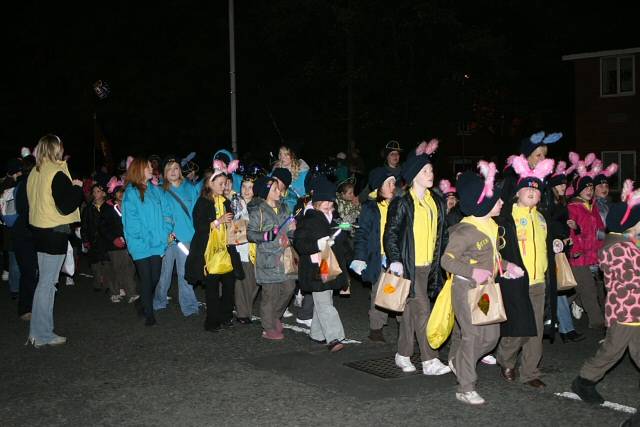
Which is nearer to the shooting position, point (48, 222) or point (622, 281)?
point (622, 281)

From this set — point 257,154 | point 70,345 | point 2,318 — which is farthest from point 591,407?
point 257,154

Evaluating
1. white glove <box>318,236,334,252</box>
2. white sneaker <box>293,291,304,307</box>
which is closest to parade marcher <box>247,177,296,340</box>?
white glove <box>318,236,334,252</box>

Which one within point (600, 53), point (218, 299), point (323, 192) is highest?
point (600, 53)

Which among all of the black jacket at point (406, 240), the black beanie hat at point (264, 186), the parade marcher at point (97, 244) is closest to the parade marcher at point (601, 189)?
the black jacket at point (406, 240)

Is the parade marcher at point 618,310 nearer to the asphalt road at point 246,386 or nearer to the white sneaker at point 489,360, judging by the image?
the asphalt road at point 246,386

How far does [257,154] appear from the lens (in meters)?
38.8

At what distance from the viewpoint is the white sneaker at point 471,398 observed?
21.4 ft

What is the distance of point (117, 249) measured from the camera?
12.0 m

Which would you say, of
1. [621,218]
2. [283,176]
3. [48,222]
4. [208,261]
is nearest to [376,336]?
[283,176]

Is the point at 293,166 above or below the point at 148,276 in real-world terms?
above

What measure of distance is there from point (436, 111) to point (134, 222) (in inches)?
843

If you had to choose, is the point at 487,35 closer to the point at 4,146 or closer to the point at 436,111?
the point at 436,111

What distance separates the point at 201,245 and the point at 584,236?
4.51 meters

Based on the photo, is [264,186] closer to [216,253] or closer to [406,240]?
[216,253]
